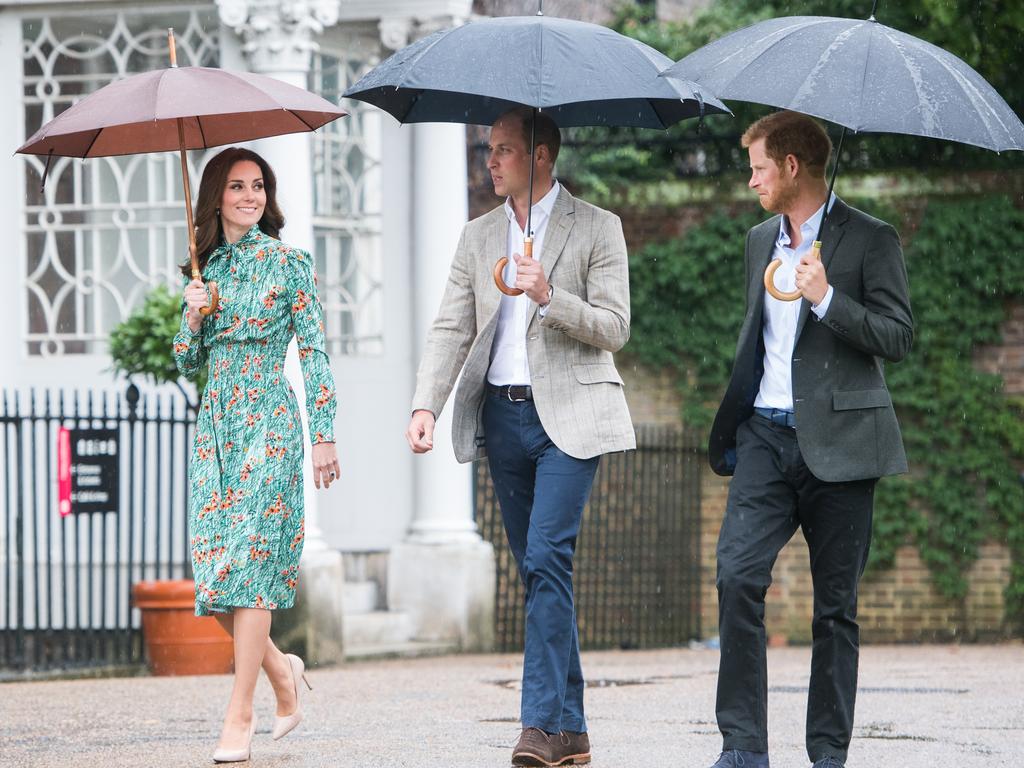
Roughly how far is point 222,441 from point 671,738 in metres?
2.01

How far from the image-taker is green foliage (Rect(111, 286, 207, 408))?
8.89 m

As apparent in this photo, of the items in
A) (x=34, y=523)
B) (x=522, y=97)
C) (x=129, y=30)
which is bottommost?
(x=34, y=523)

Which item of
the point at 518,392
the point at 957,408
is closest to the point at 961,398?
the point at 957,408

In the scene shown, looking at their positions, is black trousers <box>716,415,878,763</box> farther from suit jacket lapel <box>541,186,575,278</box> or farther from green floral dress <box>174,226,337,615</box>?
green floral dress <box>174,226,337,615</box>

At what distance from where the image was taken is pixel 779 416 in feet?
16.1

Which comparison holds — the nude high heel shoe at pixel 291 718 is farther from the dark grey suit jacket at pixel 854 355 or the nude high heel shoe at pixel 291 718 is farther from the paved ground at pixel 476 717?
the dark grey suit jacket at pixel 854 355

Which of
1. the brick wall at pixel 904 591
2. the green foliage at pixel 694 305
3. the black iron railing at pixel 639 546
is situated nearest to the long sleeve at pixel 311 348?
the black iron railing at pixel 639 546

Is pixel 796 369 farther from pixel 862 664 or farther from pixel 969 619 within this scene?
pixel 969 619

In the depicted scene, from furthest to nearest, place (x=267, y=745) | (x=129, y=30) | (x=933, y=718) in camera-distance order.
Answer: (x=129, y=30), (x=933, y=718), (x=267, y=745)

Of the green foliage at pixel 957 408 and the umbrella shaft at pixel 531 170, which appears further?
the green foliage at pixel 957 408

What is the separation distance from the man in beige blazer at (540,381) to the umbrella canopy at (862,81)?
783mm

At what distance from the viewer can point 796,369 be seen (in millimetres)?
4816

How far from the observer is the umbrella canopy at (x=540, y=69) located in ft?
16.3

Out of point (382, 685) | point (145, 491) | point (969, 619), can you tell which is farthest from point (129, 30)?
point (969, 619)
